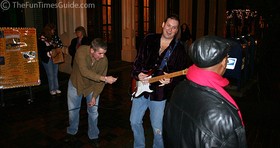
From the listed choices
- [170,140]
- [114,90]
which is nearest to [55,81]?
[114,90]

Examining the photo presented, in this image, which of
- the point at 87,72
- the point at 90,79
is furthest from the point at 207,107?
the point at 90,79

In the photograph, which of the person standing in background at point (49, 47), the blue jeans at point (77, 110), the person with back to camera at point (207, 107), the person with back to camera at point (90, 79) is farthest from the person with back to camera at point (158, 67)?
the person standing in background at point (49, 47)

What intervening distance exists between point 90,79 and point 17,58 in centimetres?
269

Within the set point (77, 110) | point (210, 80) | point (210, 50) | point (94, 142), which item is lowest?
point (94, 142)

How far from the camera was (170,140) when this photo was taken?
176 cm

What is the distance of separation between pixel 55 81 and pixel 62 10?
316 cm

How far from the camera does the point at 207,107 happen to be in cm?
144

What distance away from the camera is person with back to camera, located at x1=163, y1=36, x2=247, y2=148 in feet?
4.62

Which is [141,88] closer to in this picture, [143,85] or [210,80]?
[143,85]

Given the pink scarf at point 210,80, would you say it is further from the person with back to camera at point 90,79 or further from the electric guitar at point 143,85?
the person with back to camera at point 90,79

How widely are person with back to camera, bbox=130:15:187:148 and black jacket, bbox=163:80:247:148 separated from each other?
1.54 meters

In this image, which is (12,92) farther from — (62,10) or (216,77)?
(216,77)

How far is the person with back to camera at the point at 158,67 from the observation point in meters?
3.22

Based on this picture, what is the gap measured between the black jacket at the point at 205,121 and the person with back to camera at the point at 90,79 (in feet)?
5.98
